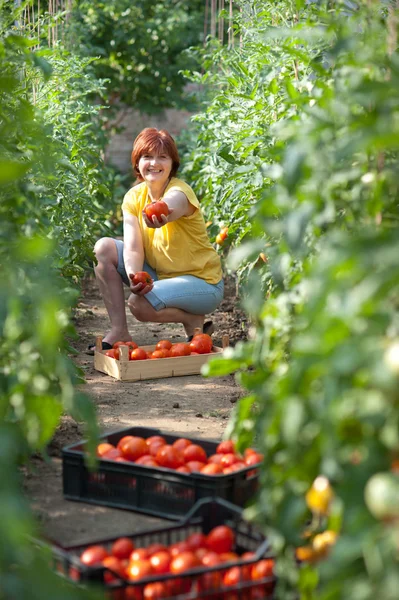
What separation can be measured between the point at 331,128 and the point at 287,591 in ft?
3.11

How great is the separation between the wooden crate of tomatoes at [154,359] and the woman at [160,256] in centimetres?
23

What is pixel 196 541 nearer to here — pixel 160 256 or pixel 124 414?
pixel 124 414

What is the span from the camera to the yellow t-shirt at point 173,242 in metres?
4.84

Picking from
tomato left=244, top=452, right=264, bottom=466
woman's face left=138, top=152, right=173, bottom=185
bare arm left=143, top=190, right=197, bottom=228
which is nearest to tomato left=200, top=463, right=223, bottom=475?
tomato left=244, top=452, right=264, bottom=466

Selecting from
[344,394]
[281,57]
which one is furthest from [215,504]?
[281,57]

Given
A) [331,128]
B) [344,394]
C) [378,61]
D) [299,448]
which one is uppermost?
[378,61]

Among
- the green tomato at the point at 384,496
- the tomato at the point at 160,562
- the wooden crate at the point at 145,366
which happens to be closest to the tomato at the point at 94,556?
the tomato at the point at 160,562

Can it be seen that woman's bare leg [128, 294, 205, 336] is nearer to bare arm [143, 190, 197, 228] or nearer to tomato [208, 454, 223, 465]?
bare arm [143, 190, 197, 228]

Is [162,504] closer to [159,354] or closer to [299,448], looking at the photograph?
[299,448]

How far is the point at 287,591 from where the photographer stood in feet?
5.78

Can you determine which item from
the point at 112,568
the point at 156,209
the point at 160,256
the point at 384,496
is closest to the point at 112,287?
the point at 160,256

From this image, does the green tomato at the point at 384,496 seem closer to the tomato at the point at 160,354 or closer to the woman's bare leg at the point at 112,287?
the tomato at the point at 160,354

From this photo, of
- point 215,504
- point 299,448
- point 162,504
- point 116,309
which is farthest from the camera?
point 116,309

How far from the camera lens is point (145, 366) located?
4.33m
